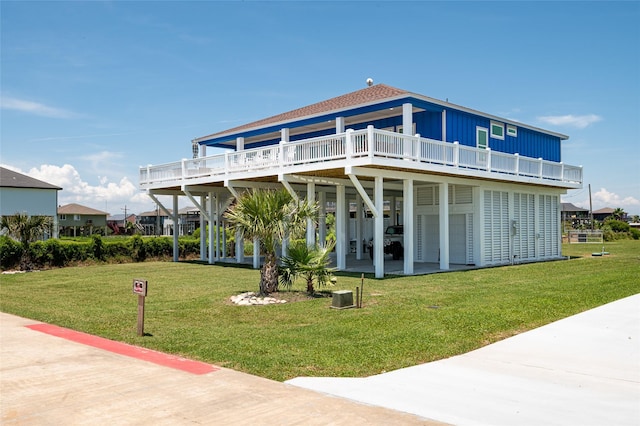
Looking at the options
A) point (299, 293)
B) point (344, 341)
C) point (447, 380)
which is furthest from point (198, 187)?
point (447, 380)

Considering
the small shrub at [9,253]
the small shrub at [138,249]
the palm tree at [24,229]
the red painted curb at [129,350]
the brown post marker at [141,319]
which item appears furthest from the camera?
the small shrub at [138,249]

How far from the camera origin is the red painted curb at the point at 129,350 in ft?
24.5

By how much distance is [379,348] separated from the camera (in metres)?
8.30

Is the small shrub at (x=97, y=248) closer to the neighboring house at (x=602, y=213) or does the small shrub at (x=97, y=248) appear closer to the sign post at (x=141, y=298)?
the sign post at (x=141, y=298)

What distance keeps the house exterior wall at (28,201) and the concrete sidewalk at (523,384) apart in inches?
1640

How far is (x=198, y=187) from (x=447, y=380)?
2174cm

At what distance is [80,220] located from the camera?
68938mm

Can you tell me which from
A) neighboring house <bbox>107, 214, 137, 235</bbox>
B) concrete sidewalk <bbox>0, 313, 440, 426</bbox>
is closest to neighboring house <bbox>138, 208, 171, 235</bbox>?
neighboring house <bbox>107, 214, 137, 235</bbox>

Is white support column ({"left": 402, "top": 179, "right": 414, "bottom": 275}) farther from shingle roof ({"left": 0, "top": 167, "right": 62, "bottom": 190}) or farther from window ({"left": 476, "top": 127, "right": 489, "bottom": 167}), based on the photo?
shingle roof ({"left": 0, "top": 167, "right": 62, "bottom": 190})

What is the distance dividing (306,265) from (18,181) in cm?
3901

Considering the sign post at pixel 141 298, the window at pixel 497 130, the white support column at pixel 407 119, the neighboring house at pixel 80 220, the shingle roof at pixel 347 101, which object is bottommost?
the sign post at pixel 141 298

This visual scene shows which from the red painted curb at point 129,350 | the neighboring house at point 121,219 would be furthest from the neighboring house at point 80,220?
the red painted curb at point 129,350

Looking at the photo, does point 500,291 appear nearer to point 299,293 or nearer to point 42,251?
point 299,293

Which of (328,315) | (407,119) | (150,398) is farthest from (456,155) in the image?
(150,398)
